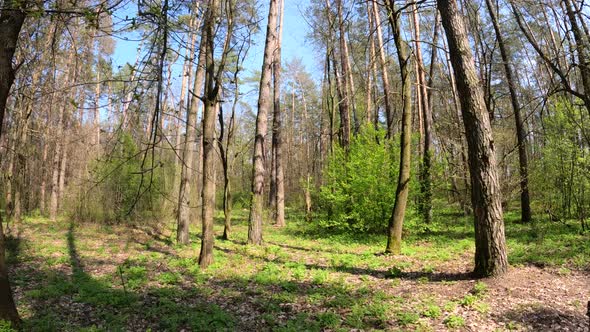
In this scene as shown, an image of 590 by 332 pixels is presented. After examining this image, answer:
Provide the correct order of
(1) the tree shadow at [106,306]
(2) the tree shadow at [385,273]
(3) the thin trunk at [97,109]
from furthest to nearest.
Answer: (2) the tree shadow at [385,273] < (1) the tree shadow at [106,306] < (3) the thin trunk at [97,109]

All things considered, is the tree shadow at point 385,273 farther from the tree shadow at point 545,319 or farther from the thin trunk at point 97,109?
the thin trunk at point 97,109

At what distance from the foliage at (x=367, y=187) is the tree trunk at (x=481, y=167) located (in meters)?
5.10

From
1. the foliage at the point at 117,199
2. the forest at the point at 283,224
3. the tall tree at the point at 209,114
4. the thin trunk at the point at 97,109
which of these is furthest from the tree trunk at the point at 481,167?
the foliage at the point at 117,199

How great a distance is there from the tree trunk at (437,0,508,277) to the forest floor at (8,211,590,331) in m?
0.37

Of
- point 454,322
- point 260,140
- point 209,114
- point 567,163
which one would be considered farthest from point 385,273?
point 567,163

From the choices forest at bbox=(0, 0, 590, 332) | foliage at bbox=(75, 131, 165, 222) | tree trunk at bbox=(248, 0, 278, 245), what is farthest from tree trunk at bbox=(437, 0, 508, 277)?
foliage at bbox=(75, 131, 165, 222)

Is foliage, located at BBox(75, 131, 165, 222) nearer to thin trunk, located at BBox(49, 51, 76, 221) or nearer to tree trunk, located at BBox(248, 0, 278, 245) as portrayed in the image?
thin trunk, located at BBox(49, 51, 76, 221)

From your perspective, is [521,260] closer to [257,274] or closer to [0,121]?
[257,274]

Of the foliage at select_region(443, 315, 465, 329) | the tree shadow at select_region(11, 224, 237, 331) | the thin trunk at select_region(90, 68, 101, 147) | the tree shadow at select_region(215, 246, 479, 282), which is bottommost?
the tree shadow at select_region(11, 224, 237, 331)

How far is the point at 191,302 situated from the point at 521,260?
5803mm

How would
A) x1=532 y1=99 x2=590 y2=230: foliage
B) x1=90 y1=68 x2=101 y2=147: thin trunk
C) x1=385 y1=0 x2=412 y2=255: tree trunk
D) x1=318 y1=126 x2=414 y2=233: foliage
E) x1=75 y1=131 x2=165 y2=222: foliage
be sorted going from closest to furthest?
x1=90 y1=68 x2=101 y2=147: thin trunk, x1=385 y1=0 x2=412 y2=255: tree trunk, x1=532 y1=99 x2=590 y2=230: foliage, x1=318 y1=126 x2=414 y2=233: foliage, x1=75 y1=131 x2=165 y2=222: foliage

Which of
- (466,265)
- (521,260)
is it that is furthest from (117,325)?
(521,260)

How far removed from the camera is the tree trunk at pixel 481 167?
567 cm

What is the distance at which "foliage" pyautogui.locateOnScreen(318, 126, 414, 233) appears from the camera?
11.1m
